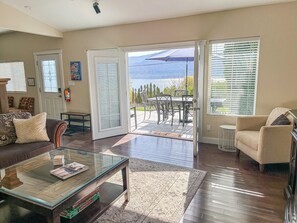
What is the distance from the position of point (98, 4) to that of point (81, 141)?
8.91 feet

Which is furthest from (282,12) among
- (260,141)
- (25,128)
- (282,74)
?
(25,128)

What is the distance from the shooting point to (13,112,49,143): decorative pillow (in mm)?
3018

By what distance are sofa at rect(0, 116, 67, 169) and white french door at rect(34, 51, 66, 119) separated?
8.43 feet

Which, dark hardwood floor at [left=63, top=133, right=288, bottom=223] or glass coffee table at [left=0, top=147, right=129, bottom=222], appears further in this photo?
dark hardwood floor at [left=63, top=133, right=288, bottom=223]

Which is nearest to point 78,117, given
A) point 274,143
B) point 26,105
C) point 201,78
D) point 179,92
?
point 26,105

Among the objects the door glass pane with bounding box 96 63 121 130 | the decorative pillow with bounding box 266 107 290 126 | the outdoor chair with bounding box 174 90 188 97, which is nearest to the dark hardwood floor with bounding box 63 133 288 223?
the door glass pane with bounding box 96 63 121 130

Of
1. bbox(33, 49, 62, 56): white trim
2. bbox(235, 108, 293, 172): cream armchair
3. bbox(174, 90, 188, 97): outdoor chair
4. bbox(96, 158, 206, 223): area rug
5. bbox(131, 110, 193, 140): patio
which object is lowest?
bbox(96, 158, 206, 223): area rug

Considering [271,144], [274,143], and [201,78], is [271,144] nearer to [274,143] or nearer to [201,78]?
[274,143]

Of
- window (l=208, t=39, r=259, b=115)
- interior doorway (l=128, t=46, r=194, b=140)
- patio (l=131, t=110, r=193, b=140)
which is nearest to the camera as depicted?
window (l=208, t=39, r=259, b=115)

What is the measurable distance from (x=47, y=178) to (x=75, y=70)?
3.88 meters

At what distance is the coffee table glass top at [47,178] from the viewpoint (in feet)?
5.44

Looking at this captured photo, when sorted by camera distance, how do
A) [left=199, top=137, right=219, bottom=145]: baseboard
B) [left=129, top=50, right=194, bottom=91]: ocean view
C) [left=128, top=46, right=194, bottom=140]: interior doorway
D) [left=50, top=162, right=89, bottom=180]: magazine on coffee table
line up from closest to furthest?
1. [left=50, top=162, right=89, bottom=180]: magazine on coffee table
2. [left=199, top=137, right=219, bottom=145]: baseboard
3. [left=128, top=46, right=194, bottom=140]: interior doorway
4. [left=129, top=50, right=194, bottom=91]: ocean view

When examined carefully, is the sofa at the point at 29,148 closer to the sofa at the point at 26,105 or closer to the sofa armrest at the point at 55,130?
the sofa armrest at the point at 55,130

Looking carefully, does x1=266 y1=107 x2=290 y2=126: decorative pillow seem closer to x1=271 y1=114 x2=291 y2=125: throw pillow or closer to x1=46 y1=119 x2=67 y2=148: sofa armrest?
x1=271 y1=114 x2=291 y2=125: throw pillow
